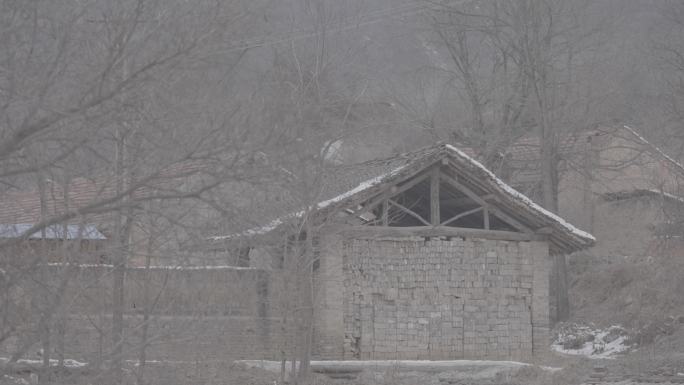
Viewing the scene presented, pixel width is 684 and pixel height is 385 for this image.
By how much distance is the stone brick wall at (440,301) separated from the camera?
18484 millimetres

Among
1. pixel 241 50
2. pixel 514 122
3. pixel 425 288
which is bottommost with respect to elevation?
pixel 425 288

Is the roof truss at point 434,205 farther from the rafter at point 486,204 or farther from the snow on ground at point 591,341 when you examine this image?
the snow on ground at point 591,341

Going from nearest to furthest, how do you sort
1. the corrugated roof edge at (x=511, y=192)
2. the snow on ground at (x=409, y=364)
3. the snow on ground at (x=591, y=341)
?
the snow on ground at (x=409, y=364), the corrugated roof edge at (x=511, y=192), the snow on ground at (x=591, y=341)

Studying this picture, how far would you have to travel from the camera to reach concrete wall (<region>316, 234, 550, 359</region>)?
1842cm

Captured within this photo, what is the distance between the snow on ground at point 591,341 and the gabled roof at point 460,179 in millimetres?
5404

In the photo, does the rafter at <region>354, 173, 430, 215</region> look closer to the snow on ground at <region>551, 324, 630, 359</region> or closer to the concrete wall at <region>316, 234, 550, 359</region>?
the concrete wall at <region>316, 234, 550, 359</region>

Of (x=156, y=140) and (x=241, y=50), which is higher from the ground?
(x=241, y=50)

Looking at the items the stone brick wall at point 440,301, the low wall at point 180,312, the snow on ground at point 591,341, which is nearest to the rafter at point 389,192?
the stone brick wall at point 440,301

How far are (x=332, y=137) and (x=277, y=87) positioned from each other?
741cm

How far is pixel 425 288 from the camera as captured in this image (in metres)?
18.8

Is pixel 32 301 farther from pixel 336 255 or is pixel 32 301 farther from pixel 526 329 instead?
pixel 526 329

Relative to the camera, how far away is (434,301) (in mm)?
18781

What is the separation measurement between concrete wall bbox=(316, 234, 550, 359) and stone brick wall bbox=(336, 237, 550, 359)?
2 cm

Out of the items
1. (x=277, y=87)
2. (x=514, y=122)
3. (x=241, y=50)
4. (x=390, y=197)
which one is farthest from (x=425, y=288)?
(x=514, y=122)
